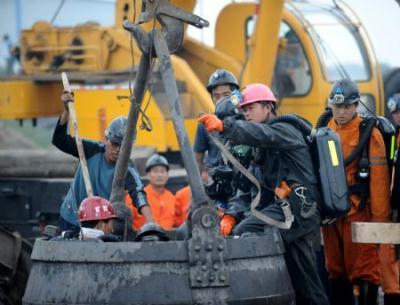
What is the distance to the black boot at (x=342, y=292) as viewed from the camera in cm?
940

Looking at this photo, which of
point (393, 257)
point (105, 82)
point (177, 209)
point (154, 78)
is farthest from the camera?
point (105, 82)

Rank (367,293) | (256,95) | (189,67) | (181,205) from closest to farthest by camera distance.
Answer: (256,95)
(367,293)
(181,205)
(189,67)

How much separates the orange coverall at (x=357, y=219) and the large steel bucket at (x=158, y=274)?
205 centimetres

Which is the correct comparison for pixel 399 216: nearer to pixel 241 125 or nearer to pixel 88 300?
pixel 241 125

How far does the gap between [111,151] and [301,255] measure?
2.03 metres

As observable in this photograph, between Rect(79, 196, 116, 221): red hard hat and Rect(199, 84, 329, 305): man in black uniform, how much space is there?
834 millimetres

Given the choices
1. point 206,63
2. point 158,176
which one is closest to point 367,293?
point 158,176

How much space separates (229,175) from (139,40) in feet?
5.46

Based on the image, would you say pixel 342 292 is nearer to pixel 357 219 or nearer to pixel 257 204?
pixel 357 219

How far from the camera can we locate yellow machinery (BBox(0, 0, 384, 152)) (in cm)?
1558

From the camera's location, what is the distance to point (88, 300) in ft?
23.3

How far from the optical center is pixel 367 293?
373 inches

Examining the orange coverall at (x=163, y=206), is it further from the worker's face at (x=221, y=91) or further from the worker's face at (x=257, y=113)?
the worker's face at (x=257, y=113)

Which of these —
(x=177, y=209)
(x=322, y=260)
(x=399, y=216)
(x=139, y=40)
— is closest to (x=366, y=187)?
(x=399, y=216)
